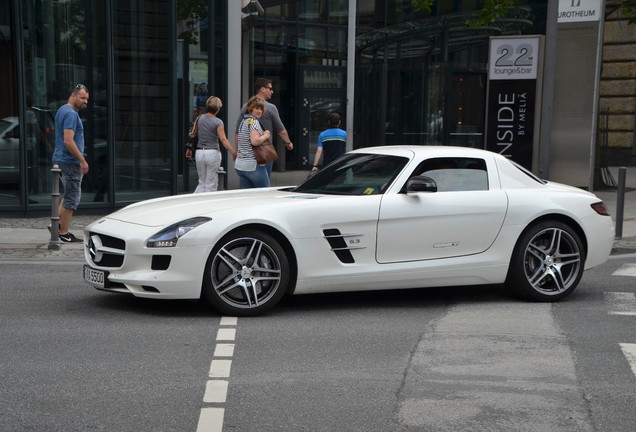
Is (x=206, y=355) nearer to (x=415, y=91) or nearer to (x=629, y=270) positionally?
(x=629, y=270)

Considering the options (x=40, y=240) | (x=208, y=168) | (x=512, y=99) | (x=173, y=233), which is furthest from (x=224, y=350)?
(x=512, y=99)

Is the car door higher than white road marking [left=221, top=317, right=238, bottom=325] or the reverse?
higher

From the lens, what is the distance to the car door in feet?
26.2

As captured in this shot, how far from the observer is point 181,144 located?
16.3m

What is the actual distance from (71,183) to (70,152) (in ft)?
1.27

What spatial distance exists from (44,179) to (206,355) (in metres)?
9.20

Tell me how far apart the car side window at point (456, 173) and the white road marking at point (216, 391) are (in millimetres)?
3153

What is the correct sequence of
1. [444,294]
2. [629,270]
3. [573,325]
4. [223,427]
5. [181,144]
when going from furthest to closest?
[181,144] → [629,270] → [444,294] → [573,325] → [223,427]

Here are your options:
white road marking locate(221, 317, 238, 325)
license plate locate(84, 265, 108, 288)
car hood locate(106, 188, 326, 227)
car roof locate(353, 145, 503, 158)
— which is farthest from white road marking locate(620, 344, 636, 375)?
license plate locate(84, 265, 108, 288)

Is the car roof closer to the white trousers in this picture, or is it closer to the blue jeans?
the blue jeans

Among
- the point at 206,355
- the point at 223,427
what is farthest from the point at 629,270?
the point at 223,427

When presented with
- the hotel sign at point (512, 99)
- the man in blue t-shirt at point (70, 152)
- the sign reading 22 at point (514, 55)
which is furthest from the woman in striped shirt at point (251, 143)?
the sign reading 22 at point (514, 55)

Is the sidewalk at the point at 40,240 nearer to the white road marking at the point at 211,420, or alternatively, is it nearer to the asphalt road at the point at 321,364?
the asphalt road at the point at 321,364

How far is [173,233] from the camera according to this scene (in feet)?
24.3
